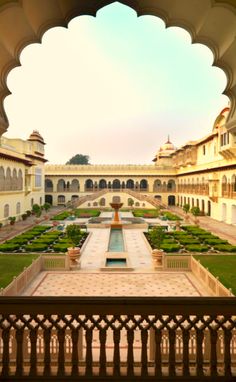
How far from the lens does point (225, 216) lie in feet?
108

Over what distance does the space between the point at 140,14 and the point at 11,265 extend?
13.2 meters

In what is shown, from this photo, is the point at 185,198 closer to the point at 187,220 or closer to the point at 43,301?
the point at 187,220

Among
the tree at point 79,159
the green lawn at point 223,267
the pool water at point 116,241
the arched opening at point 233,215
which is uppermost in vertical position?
the tree at point 79,159

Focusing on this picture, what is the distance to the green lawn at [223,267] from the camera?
12688mm

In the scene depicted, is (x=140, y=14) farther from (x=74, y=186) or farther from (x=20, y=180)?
(x=74, y=186)

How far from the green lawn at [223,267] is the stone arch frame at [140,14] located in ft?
29.9

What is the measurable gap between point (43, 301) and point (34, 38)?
3.52 metres

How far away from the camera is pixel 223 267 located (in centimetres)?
1490

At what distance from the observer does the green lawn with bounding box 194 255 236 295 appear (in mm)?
12688

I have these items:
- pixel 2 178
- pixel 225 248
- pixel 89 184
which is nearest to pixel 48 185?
pixel 89 184

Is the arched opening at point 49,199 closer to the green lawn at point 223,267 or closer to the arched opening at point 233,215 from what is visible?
the arched opening at point 233,215

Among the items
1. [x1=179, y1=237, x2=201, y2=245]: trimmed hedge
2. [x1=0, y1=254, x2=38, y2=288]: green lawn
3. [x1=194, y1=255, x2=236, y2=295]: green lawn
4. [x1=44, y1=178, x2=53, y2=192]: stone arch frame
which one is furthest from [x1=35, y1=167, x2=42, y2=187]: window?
[x1=194, y1=255, x2=236, y2=295]: green lawn

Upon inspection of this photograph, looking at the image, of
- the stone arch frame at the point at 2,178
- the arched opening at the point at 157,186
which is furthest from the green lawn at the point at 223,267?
the arched opening at the point at 157,186

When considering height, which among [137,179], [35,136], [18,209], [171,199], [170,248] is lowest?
[170,248]
